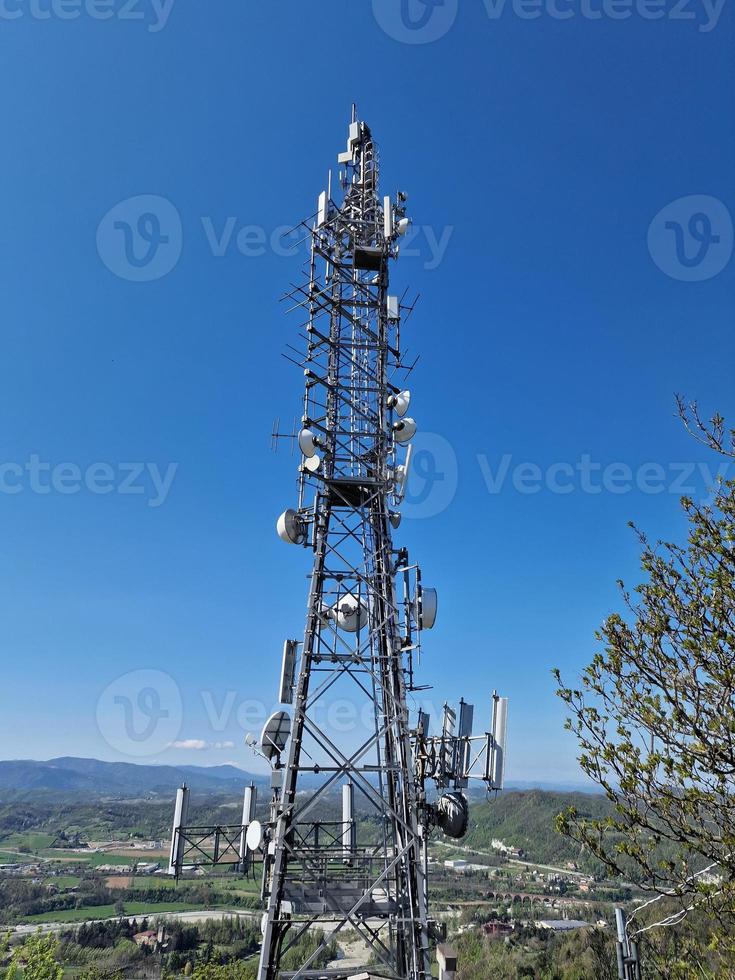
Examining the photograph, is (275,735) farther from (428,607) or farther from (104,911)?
(104,911)

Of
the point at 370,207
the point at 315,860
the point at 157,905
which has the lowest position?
the point at 157,905

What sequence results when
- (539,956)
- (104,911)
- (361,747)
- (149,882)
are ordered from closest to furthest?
1. (361,747)
2. (539,956)
3. (104,911)
4. (149,882)

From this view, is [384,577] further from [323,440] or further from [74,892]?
[74,892]

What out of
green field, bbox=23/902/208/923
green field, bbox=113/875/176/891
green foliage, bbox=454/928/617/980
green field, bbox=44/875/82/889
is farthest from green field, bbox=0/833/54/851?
green foliage, bbox=454/928/617/980

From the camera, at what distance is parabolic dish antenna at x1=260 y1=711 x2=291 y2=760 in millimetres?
9609

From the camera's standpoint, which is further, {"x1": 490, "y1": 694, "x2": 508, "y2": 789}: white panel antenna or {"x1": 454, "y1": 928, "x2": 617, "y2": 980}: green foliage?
{"x1": 454, "y1": 928, "x2": 617, "y2": 980}: green foliage

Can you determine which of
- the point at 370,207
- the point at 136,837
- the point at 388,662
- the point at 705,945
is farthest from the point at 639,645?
the point at 136,837

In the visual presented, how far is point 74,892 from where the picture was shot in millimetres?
98938

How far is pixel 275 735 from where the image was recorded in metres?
9.70

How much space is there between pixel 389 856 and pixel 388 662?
8.85 ft

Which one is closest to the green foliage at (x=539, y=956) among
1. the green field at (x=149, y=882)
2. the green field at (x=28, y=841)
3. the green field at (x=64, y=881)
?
the green field at (x=149, y=882)

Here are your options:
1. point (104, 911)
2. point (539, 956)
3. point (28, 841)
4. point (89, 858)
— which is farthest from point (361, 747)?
point (28, 841)

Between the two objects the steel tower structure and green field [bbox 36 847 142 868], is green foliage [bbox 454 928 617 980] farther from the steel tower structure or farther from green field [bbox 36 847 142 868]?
green field [bbox 36 847 142 868]

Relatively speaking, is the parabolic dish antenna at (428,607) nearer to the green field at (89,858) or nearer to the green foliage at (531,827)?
the green foliage at (531,827)
